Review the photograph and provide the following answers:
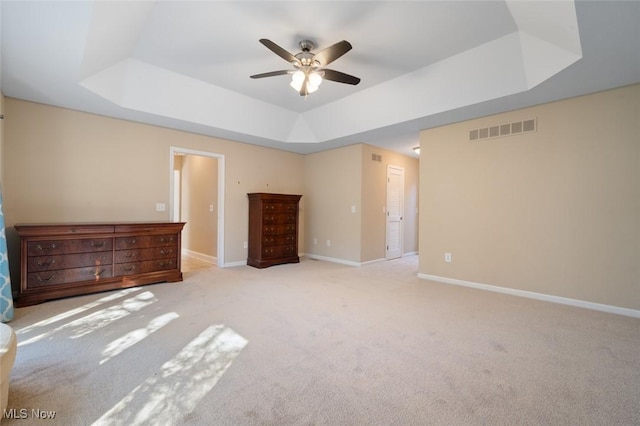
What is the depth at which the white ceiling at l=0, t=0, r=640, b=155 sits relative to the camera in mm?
2283

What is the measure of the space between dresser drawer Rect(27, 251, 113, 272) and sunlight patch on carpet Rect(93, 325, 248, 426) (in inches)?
87.6

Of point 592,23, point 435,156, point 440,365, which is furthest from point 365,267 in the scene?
point 592,23

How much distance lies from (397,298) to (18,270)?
4.81 m

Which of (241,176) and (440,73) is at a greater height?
(440,73)

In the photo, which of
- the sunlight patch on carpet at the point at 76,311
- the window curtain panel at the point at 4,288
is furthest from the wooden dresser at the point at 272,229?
the window curtain panel at the point at 4,288

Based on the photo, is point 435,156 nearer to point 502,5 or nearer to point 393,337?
point 502,5

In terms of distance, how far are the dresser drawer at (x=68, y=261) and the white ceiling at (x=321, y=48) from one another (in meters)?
1.97

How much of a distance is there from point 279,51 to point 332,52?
0.50 m

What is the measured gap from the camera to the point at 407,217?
6.96 m

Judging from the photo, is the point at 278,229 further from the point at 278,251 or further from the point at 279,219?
the point at 278,251

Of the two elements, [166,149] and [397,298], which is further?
[166,149]

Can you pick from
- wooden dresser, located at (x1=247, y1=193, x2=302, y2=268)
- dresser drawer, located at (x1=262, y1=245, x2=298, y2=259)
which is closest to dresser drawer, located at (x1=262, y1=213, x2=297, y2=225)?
wooden dresser, located at (x1=247, y1=193, x2=302, y2=268)

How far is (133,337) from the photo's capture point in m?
2.39

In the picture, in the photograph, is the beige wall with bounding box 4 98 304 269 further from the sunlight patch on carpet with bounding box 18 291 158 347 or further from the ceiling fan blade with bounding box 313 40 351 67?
the ceiling fan blade with bounding box 313 40 351 67
